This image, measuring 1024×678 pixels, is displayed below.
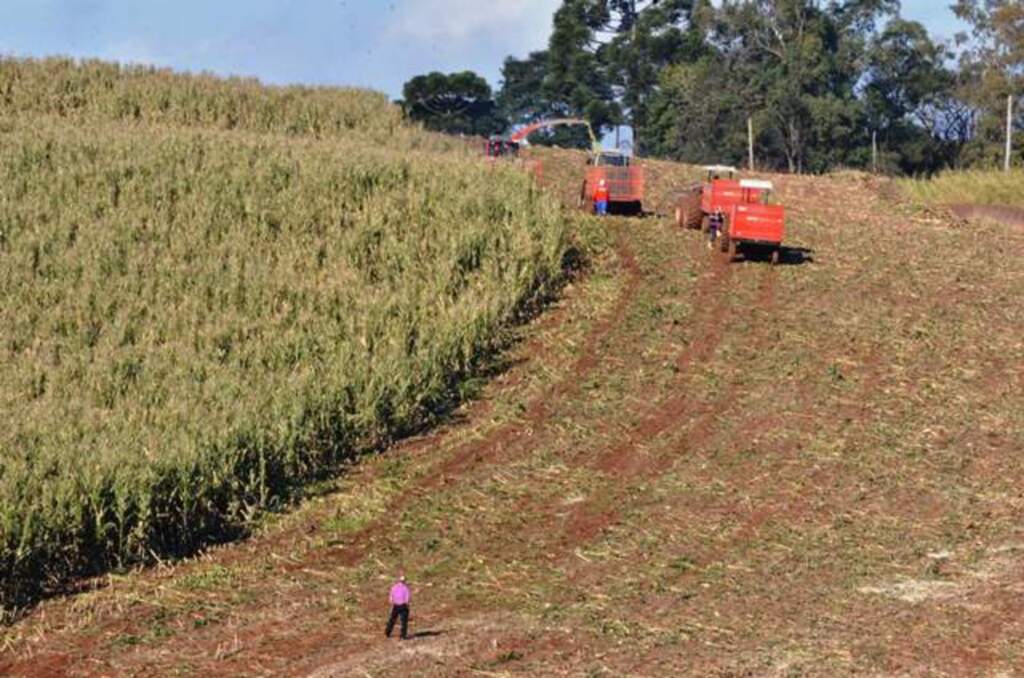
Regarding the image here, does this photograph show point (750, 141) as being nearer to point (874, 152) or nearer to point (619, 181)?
point (874, 152)

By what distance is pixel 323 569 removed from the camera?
1661cm

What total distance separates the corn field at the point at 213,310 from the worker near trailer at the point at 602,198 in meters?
3.45

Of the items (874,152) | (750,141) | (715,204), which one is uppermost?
(750,141)

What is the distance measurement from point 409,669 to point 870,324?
16.2 m

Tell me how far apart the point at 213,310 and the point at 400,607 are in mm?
12145

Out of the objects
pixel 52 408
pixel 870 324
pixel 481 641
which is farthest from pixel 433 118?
pixel 481 641

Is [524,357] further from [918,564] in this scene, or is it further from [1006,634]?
[1006,634]

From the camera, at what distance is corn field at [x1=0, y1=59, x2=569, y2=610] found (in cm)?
1736

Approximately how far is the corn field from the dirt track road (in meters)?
0.88

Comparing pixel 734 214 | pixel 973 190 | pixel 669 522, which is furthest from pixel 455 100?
pixel 669 522

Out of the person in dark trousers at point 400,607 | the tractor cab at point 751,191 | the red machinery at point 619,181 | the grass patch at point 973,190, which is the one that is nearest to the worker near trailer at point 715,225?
the tractor cab at point 751,191

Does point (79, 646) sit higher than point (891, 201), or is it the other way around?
point (891, 201)

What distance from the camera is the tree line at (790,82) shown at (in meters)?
73.4

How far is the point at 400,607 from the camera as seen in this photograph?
44.5 feet
